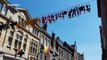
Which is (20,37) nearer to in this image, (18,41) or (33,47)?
(18,41)

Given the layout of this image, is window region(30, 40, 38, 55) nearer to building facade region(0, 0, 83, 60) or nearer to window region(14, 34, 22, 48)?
building facade region(0, 0, 83, 60)

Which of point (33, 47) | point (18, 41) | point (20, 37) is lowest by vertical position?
point (33, 47)

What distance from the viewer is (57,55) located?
127ft

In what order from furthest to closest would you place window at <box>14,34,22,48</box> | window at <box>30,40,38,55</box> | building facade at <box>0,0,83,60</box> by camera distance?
window at <box>30,40,38,55</box> < window at <box>14,34,22,48</box> < building facade at <box>0,0,83,60</box>

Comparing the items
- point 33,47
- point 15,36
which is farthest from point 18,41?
point 33,47

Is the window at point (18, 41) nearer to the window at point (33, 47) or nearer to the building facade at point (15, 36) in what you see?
the building facade at point (15, 36)

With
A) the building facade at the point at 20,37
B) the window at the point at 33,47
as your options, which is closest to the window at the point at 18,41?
the building facade at the point at 20,37

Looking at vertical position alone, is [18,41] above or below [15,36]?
below

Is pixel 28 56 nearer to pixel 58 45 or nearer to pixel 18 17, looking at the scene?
pixel 18 17

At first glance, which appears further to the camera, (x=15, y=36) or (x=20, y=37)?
(x=20, y=37)

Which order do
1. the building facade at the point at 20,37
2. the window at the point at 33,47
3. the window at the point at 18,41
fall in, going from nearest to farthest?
1. the building facade at the point at 20,37
2. the window at the point at 18,41
3. the window at the point at 33,47

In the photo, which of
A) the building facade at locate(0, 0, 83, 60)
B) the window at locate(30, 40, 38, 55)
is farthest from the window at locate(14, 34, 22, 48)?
the window at locate(30, 40, 38, 55)

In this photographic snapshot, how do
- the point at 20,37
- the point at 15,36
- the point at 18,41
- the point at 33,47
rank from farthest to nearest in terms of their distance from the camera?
the point at 33,47
the point at 20,37
the point at 18,41
the point at 15,36

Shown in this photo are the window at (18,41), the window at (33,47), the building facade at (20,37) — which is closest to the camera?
the building facade at (20,37)
